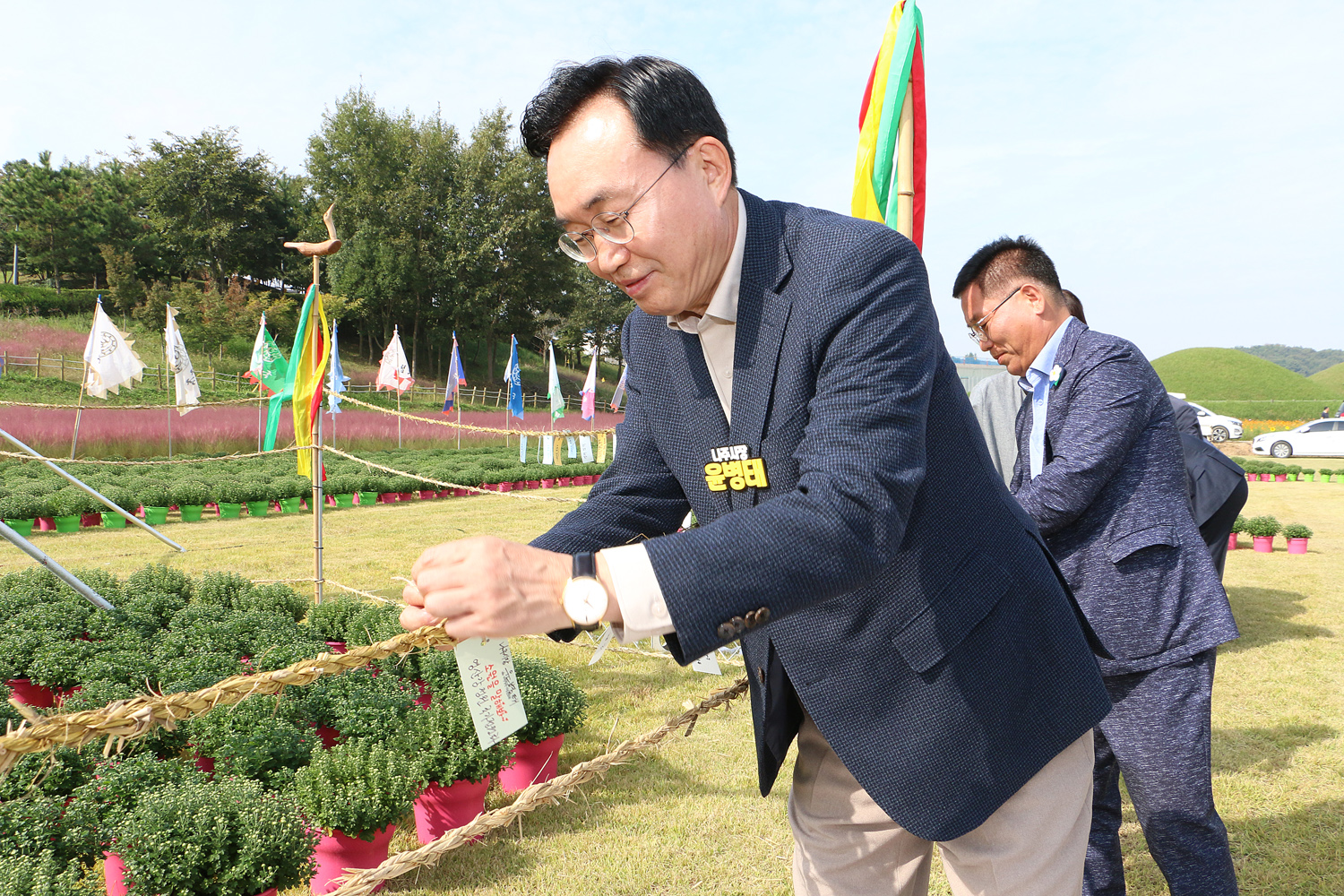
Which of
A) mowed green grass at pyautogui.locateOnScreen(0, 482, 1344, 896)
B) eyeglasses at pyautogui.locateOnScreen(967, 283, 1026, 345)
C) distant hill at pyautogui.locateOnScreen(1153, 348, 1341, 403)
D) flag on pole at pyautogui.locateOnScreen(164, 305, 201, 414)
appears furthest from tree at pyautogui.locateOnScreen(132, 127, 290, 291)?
distant hill at pyautogui.locateOnScreen(1153, 348, 1341, 403)

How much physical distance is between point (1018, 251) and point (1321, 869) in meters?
2.70

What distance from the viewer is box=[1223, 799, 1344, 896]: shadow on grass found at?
2.92 meters

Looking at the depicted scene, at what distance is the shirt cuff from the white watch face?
0.02 meters

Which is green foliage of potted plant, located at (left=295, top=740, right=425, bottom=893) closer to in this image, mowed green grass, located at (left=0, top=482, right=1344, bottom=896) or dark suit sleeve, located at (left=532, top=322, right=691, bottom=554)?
mowed green grass, located at (left=0, top=482, right=1344, bottom=896)

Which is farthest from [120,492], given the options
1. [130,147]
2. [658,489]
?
[130,147]

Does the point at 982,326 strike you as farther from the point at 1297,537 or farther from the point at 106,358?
the point at 106,358

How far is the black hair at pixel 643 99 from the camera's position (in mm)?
1155

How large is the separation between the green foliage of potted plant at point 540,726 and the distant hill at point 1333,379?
70.9m

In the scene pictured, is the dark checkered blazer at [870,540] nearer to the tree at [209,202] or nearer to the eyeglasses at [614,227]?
the eyeglasses at [614,227]

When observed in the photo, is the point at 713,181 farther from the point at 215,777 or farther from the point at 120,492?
the point at 120,492

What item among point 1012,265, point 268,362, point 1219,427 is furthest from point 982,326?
point 1219,427

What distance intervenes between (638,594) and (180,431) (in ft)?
65.1

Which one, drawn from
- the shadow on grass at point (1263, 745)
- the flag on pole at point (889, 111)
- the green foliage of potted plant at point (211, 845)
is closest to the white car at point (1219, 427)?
the shadow on grass at point (1263, 745)

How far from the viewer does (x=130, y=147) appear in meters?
40.2
